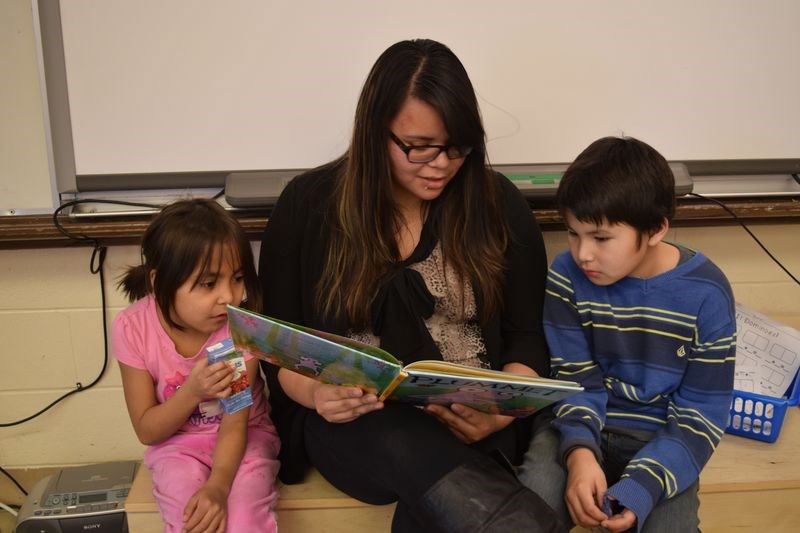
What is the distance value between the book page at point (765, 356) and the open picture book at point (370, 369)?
2.50 feet

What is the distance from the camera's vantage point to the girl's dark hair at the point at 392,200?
1.20 metres

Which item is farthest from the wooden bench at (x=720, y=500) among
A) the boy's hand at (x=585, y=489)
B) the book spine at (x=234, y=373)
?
the boy's hand at (x=585, y=489)

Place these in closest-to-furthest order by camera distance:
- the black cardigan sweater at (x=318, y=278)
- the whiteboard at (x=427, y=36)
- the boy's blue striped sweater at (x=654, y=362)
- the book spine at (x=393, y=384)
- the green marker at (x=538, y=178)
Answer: the book spine at (x=393, y=384)
the boy's blue striped sweater at (x=654, y=362)
the black cardigan sweater at (x=318, y=278)
the whiteboard at (x=427, y=36)
the green marker at (x=538, y=178)

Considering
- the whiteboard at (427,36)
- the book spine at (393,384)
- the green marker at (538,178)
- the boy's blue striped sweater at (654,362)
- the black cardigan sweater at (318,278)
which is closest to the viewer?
the book spine at (393,384)

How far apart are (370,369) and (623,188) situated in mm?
520

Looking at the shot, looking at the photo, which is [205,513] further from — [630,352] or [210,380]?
[630,352]

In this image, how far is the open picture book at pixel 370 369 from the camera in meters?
1.00

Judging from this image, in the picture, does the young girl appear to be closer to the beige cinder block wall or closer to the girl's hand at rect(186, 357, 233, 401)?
the girl's hand at rect(186, 357, 233, 401)

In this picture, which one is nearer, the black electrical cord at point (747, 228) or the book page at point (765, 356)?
the book page at point (765, 356)

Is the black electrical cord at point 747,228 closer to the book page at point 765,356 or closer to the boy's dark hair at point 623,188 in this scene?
the book page at point 765,356

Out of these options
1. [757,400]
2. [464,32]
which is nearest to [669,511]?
[757,400]

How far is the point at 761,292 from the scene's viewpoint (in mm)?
1954

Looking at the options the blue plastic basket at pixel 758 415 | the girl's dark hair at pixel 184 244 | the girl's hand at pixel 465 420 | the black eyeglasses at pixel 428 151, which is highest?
the black eyeglasses at pixel 428 151

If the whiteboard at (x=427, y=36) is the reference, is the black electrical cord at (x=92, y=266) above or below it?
below
